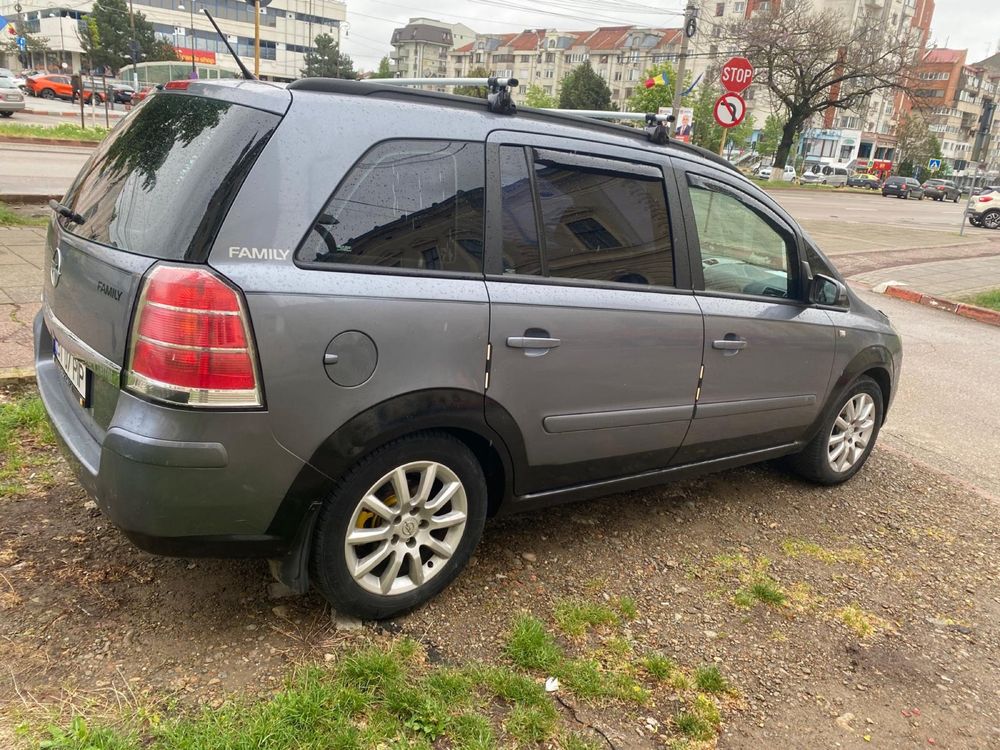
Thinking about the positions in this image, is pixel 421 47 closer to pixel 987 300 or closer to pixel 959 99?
pixel 959 99

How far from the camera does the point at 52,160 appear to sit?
17312mm

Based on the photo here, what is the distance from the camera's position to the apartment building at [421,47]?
128375 millimetres

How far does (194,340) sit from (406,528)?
1.00 meters

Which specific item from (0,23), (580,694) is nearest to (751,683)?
(580,694)

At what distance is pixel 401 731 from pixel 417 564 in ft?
2.13

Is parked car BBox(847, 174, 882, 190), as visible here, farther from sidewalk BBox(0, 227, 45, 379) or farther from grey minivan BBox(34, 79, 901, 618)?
grey minivan BBox(34, 79, 901, 618)

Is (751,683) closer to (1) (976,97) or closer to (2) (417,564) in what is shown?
(2) (417,564)

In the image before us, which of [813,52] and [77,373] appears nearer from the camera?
[77,373]

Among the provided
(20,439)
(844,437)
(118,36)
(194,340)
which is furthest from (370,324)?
(118,36)

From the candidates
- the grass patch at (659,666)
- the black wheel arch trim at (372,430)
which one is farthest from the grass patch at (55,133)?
the grass patch at (659,666)

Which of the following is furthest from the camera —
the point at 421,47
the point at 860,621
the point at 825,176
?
the point at 421,47

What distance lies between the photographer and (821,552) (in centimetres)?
380

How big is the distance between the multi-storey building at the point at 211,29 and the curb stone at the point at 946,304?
71.2 meters

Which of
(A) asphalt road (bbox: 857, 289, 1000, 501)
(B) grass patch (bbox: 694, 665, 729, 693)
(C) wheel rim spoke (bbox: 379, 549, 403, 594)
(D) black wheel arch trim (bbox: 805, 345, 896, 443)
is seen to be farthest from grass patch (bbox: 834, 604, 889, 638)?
(A) asphalt road (bbox: 857, 289, 1000, 501)
